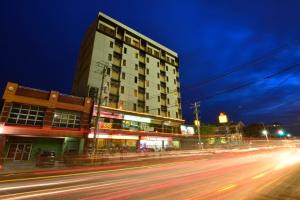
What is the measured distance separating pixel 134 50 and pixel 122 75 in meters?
9.30

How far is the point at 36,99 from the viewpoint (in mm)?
27250

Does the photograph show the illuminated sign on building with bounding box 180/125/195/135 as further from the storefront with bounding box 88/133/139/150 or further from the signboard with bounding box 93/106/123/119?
the signboard with bounding box 93/106/123/119

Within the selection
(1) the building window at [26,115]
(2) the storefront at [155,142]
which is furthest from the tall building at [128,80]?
(1) the building window at [26,115]

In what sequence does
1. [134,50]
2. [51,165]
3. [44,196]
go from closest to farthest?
[44,196], [51,165], [134,50]

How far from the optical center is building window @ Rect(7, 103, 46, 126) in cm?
2550

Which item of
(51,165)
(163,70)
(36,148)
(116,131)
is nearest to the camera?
(51,165)

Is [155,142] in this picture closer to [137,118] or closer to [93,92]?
[137,118]

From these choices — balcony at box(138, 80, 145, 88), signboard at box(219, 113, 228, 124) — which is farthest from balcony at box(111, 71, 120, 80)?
signboard at box(219, 113, 228, 124)

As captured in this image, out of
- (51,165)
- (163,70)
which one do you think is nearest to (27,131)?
(51,165)

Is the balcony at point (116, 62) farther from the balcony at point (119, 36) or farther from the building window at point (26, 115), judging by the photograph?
the building window at point (26, 115)

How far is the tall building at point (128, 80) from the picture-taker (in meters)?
38.4

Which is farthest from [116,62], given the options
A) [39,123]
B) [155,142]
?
[39,123]

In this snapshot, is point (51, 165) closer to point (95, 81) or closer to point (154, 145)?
point (95, 81)

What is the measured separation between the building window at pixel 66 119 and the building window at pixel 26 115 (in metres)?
1.93
